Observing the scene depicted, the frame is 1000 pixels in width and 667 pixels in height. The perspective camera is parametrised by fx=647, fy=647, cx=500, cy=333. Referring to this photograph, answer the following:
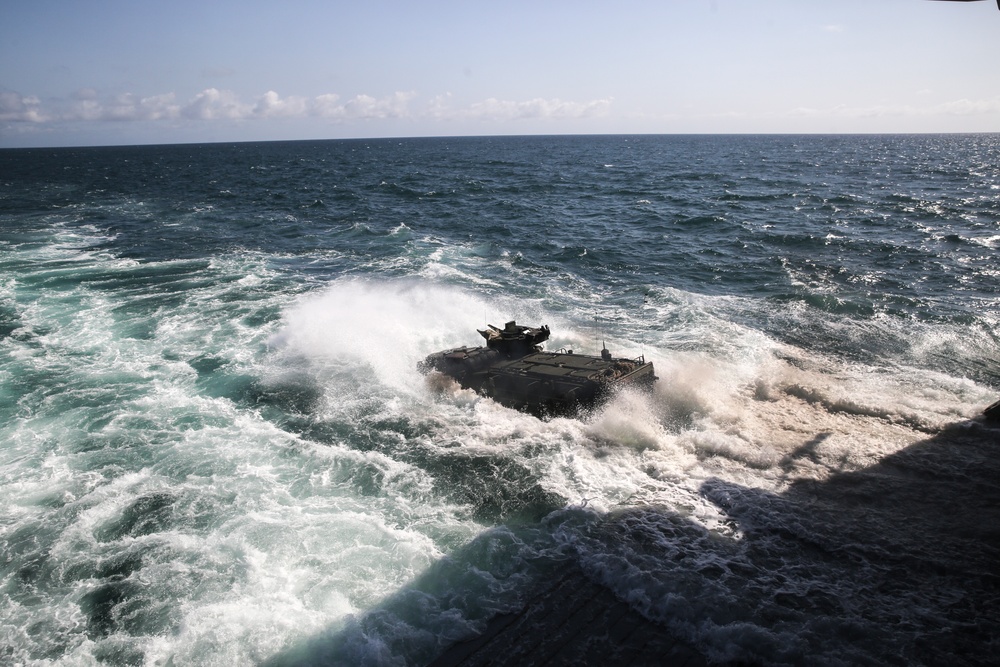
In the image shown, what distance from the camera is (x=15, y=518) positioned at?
1205 centimetres

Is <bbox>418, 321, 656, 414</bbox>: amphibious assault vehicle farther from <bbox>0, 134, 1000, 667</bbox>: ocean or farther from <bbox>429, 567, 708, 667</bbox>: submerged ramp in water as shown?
<bbox>429, 567, 708, 667</bbox>: submerged ramp in water

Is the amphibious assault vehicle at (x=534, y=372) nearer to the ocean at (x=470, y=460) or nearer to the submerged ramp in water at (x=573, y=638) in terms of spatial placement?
the ocean at (x=470, y=460)

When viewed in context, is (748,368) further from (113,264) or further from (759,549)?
(113,264)

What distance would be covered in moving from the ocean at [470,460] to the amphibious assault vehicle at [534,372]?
46 cm

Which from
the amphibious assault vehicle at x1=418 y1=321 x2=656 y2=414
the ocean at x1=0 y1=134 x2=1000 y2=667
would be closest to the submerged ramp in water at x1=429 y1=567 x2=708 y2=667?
the ocean at x1=0 y1=134 x2=1000 y2=667

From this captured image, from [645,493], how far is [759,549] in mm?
2388

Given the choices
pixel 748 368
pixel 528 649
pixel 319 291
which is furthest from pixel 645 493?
pixel 319 291

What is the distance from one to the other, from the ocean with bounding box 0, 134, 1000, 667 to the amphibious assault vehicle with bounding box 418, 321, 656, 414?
0.46 meters

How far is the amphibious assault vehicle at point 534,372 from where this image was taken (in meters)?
15.4

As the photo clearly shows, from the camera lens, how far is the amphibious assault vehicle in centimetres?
1545

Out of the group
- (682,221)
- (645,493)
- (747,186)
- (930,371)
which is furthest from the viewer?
(747,186)

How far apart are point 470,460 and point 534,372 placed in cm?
329

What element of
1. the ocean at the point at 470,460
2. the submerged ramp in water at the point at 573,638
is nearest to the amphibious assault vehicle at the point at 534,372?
the ocean at the point at 470,460

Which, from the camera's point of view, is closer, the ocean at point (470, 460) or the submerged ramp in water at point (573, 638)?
the submerged ramp in water at point (573, 638)
